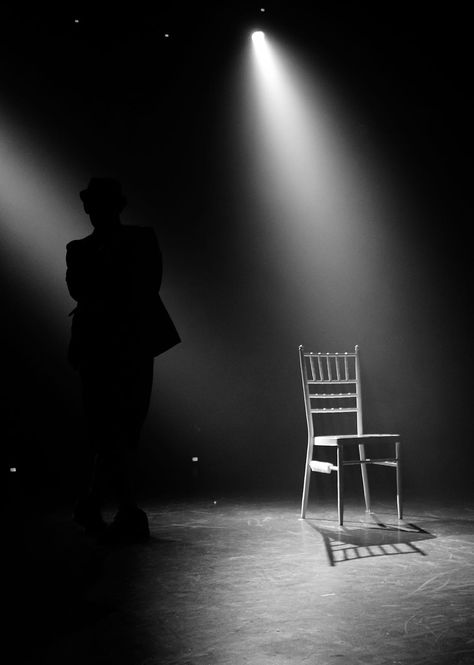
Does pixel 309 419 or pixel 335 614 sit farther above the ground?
pixel 309 419

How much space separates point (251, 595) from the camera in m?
1.96

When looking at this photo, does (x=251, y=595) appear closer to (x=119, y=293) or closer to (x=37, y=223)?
(x=119, y=293)

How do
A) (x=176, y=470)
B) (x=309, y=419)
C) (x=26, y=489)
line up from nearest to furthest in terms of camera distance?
(x=309, y=419) → (x=26, y=489) → (x=176, y=470)

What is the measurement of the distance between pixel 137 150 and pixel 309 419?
9.51 feet

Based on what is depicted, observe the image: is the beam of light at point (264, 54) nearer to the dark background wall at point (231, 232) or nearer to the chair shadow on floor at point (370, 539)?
Result: the dark background wall at point (231, 232)

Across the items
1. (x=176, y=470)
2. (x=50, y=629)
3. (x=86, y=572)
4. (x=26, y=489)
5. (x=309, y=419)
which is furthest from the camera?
(x=176, y=470)

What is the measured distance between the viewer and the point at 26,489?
4.87 meters

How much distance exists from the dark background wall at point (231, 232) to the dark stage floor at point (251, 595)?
1.90 metres

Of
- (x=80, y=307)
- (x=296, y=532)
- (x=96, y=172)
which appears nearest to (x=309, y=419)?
(x=296, y=532)

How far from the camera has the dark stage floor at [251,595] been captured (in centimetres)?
148

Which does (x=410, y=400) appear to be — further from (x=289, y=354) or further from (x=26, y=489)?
(x=26, y=489)

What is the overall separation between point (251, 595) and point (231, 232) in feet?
12.1

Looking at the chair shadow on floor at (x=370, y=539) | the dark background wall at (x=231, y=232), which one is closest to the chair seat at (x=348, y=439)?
the chair shadow on floor at (x=370, y=539)

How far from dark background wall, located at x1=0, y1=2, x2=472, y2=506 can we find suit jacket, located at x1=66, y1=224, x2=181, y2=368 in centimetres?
234
